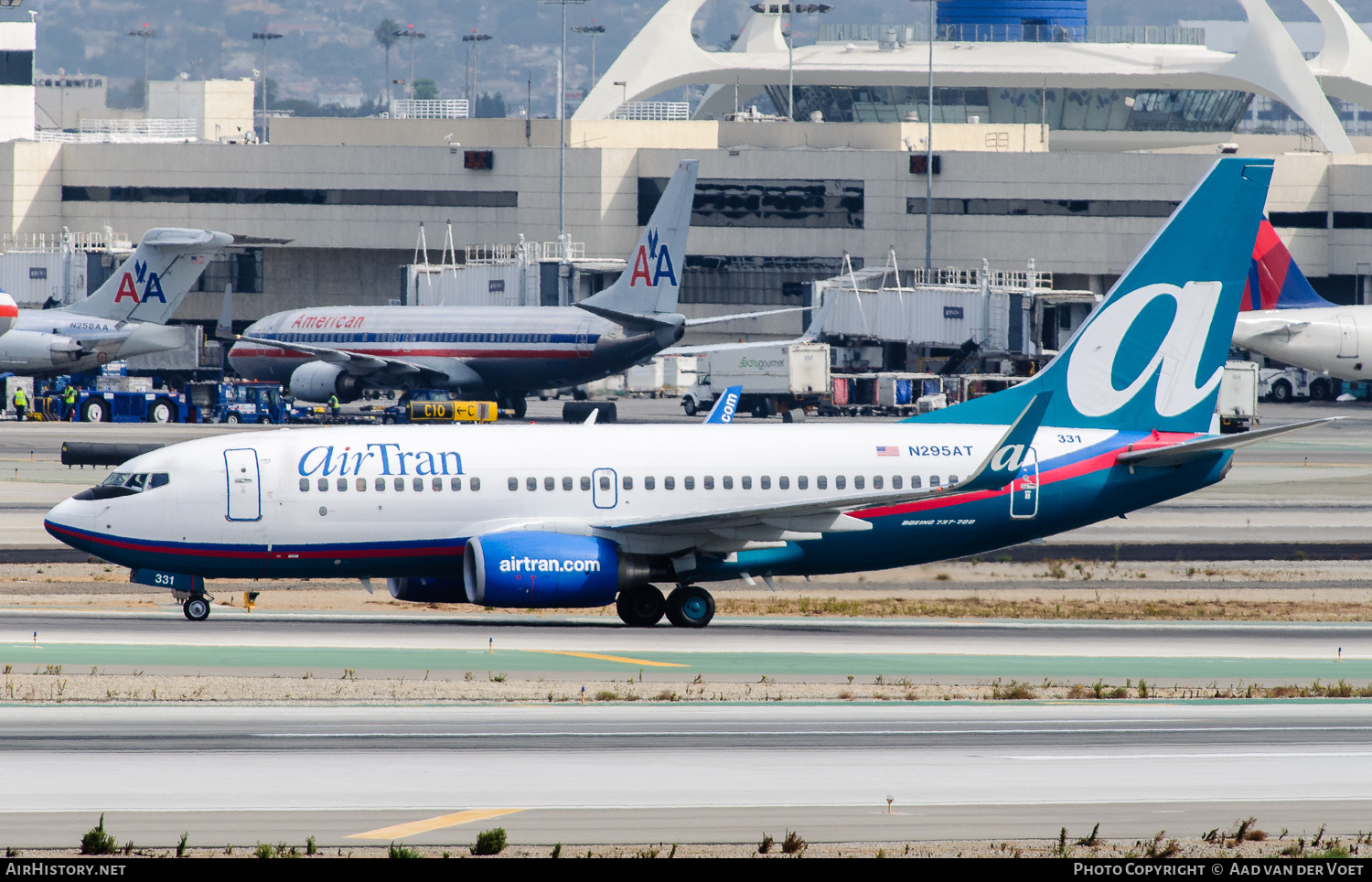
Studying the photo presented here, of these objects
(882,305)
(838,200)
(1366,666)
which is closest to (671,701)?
(1366,666)

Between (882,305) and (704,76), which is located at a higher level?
(704,76)

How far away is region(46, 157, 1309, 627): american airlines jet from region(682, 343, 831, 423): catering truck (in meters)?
53.7

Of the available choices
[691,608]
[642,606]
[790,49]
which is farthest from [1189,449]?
[790,49]

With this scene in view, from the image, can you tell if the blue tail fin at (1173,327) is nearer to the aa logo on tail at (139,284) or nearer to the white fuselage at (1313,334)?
the white fuselage at (1313,334)

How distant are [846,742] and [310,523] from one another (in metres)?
14.1

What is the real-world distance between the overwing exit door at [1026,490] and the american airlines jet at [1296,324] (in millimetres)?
57077

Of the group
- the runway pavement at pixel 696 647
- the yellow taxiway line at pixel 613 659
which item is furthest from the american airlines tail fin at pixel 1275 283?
the yellow taxiway line at pixel 613 659

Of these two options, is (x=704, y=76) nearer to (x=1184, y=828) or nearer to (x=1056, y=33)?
(x=1056, y=33)

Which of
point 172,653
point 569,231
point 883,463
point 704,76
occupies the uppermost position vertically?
point 704,76

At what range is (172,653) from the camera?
90.8 feet

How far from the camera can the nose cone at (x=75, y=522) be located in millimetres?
31469

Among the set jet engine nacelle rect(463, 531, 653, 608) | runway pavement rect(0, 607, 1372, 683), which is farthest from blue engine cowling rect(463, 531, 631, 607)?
runway pavement rect(0, 607, 1372, 683)

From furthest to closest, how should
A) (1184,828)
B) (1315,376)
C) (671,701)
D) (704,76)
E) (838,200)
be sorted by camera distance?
(704,76), (838,200), (1315,376), (671,701), (1184,828)

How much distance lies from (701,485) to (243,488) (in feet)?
28.0
